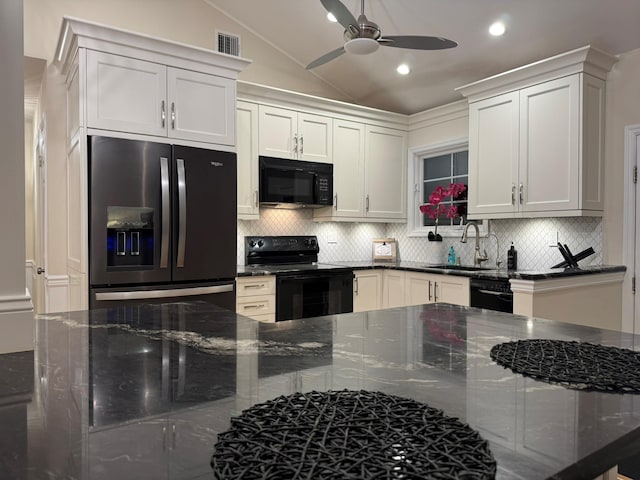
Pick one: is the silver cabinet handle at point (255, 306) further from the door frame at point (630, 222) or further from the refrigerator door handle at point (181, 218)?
the door frame at point (630, 222)

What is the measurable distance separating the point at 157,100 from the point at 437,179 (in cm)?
292

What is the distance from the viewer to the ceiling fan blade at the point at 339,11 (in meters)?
2.40

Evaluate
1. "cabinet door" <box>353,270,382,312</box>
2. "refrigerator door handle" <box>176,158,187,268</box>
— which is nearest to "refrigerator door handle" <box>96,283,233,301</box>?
"refrigerator door handle" <box>176,158,187,268</box>

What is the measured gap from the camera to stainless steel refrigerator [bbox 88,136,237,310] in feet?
9.47

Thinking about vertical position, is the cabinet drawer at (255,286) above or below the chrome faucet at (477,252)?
below

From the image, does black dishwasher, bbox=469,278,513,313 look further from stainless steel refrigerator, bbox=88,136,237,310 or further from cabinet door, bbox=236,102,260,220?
cabinet door, bbox=236,102,260,220

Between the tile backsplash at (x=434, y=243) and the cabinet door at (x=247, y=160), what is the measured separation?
339 mm

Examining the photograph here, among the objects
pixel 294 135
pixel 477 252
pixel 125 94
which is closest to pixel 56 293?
pixel 125 94

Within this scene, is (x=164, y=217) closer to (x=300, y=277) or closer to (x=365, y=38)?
(x=300, y=277)

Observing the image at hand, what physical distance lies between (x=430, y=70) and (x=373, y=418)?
405cm

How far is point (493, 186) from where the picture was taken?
3.79m

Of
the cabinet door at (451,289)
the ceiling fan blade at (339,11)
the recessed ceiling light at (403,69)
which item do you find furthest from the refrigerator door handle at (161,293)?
the recessed ceiling light at (403,69)

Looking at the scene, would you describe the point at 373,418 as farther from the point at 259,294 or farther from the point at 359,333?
the point at 259,294

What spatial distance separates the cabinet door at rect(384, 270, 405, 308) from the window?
74 cm
